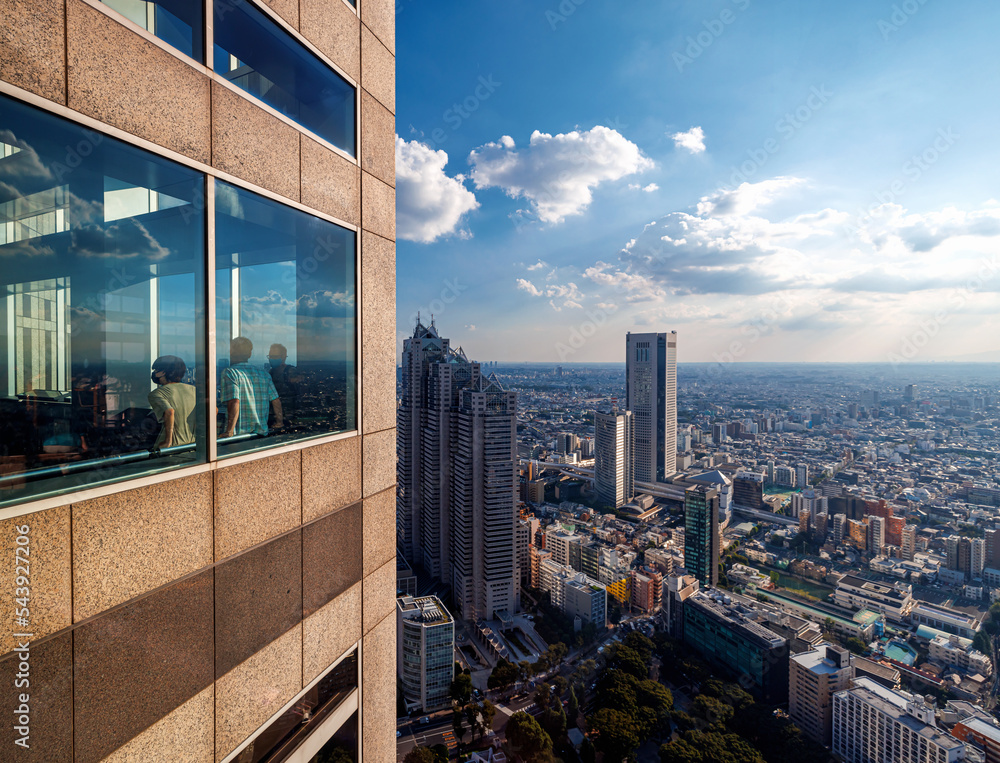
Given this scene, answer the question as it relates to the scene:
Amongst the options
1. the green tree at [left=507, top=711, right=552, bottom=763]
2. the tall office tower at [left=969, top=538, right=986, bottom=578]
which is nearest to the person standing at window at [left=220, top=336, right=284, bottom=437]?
the green tree at [left=507, top=711, right=552, bottom=763]

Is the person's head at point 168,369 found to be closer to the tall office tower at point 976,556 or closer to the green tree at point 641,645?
the green tree at point 641,645

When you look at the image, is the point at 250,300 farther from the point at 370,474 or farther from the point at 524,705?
the point at 524,705

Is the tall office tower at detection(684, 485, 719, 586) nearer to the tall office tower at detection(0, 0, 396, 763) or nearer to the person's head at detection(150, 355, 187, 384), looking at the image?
the tall office tower at detection(0, 0, 396, 763)

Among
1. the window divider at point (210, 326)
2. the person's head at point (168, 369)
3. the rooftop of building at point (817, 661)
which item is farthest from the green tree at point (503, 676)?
the person's head at point (168, 369)

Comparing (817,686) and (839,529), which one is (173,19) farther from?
(839,529)

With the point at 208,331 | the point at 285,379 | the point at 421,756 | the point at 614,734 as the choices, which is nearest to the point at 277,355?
the point at 285,379

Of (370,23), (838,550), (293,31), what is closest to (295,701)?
(293,31)
